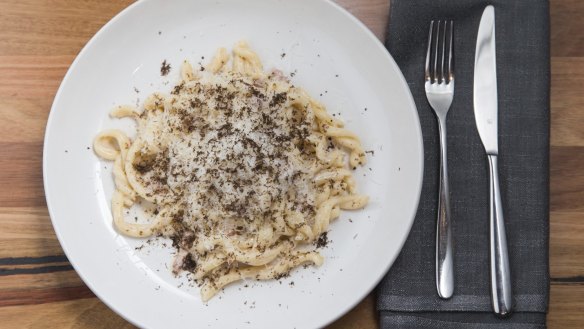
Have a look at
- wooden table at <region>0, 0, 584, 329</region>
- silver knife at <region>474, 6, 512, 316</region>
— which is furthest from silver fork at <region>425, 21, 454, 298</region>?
wooden table at <region>0, 0, 584, 329</region>

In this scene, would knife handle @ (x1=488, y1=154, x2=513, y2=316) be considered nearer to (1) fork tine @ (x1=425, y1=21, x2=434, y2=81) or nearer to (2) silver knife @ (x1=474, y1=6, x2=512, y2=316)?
(2) silver knife @ (x1=474, y1=6, x2=512, y2=316)

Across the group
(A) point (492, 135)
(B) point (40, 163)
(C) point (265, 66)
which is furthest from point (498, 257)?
(B) point (40, 163)

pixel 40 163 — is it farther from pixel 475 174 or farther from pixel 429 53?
pixel 475 174

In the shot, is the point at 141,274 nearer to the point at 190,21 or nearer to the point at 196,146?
the point at 196,146

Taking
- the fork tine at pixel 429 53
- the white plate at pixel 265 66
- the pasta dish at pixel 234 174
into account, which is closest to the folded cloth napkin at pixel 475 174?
the fork tine at pixel 429 53

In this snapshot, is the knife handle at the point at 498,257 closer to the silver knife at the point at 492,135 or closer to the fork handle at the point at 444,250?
the silver knife at the point at 492,135

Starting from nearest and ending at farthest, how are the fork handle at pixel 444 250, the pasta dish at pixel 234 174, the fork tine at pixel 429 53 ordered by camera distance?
the pasta dish at pixel 234 174 < the fork handle at pixel 444 250 < the fork tine at pixel 429 53
